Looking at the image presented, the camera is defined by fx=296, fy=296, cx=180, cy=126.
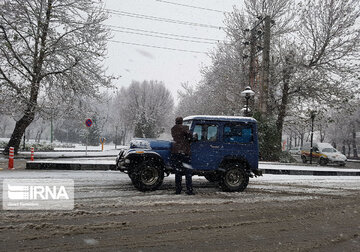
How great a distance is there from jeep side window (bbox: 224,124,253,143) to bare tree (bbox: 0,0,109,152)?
13.6m

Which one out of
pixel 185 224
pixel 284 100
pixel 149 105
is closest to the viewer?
pixel 185 224

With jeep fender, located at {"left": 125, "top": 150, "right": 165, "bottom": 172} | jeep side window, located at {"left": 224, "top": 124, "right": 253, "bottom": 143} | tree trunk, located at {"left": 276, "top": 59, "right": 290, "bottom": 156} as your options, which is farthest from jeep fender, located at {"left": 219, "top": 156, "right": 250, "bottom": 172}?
tree trunk, located at {"left": 276, "top": 59, "right": 290, "bottom": 156}

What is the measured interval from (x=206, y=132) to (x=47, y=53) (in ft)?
47.8

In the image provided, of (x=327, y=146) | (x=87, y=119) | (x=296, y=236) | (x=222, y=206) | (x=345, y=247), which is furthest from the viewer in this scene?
(x=327, y=146)

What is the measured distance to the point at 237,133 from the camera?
7.90 m

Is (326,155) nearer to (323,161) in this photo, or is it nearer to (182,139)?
(323,161)

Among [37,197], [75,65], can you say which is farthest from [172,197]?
[75,65]

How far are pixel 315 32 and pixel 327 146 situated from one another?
30.9ft

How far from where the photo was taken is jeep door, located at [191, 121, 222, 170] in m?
7.61

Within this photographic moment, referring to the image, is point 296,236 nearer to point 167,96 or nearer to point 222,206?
point 222,206

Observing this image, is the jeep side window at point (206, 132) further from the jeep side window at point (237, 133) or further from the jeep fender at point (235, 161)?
the jeep fender at point (235, 161)

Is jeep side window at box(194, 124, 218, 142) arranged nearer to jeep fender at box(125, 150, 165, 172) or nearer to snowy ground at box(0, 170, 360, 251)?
jeep fender at box(125, 150, 165, 172)

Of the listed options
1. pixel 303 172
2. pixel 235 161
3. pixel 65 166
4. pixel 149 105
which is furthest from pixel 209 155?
pixel 149 105

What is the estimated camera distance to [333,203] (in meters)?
6.62
